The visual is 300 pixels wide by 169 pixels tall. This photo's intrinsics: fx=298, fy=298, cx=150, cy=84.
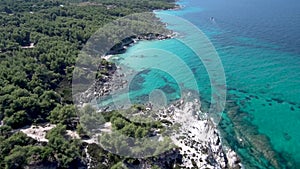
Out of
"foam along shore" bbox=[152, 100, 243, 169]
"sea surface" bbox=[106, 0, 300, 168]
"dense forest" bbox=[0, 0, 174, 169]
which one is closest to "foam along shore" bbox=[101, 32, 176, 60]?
"sea surface" bbox=[106, 0, 300, 168]

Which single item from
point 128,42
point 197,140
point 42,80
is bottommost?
point 197,140

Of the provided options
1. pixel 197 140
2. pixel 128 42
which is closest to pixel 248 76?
pixel 197 140

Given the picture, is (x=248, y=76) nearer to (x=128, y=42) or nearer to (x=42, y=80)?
(x=128, y=42)

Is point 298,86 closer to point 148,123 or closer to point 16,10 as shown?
point 148,123

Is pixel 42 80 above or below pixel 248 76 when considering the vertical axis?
below

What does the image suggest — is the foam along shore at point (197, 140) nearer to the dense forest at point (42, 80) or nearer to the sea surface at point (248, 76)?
the sea surface at point (248, 76)

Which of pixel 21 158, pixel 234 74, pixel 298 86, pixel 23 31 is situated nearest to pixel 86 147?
pixel 21 158

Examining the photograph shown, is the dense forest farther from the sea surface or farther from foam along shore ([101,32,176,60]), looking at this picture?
the sea surface
